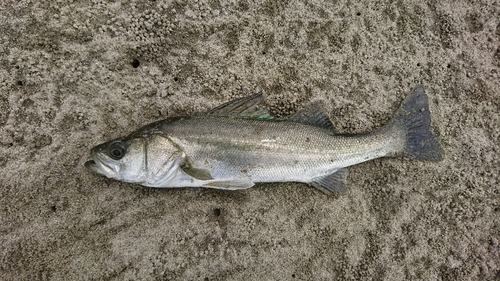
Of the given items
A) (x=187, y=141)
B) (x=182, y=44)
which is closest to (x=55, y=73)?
(x=182, y=44)

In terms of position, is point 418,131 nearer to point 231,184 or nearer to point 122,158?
point 231,184

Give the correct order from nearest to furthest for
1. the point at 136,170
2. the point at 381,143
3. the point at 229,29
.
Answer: the point at 136,170
the point at 381,143
the point at 229,29

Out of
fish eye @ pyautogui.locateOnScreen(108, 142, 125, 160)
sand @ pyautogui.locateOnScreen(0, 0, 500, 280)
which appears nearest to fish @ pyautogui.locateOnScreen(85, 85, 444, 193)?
fish eye @ pyautogui.locateOnScreen(108, 142, 125, 160)

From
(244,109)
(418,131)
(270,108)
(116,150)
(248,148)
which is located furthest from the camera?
(270,108)

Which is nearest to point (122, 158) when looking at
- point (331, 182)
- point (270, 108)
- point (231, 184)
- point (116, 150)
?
point (116, 150)

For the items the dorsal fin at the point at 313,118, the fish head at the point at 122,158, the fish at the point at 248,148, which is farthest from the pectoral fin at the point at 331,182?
the fish head at the point at 122,158

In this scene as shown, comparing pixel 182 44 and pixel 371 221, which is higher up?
pixel 182 44

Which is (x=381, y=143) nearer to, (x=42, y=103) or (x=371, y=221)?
(x=371, y=221)

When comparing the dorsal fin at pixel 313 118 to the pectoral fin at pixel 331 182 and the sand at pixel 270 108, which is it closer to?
the sand at pixel 270 108
